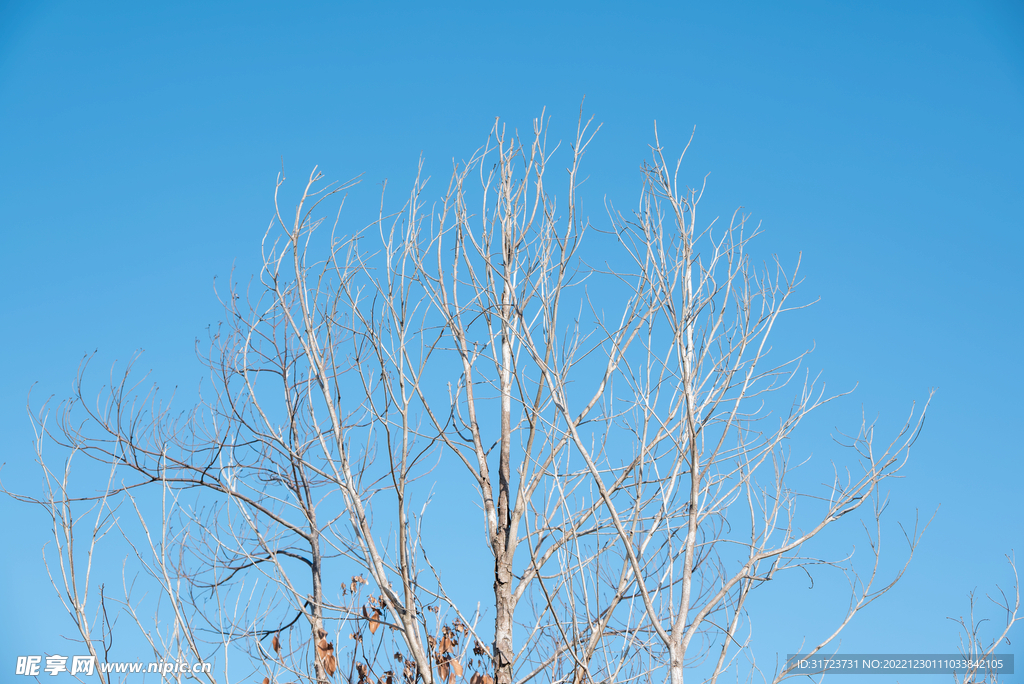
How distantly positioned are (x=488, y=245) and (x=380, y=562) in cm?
150

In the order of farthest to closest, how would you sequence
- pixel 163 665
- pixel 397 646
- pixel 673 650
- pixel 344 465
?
pixel 397 646, pixel 163 665, pixel 344 465, pixel 673 650

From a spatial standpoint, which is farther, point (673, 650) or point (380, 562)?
point (380, 562)

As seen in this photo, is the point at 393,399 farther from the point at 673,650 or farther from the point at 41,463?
the point at 41,463

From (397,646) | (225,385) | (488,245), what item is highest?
(225,385)

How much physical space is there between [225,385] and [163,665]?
2556 millimetres

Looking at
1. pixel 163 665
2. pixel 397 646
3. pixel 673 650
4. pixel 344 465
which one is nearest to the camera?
pixel 673 650

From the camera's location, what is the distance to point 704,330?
10.0 ft

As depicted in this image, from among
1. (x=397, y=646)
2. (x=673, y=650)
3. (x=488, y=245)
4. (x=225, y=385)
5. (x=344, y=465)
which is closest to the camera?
(x=673, y=650)

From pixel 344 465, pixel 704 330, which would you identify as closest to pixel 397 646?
pixel 344 465

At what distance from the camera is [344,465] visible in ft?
9.04

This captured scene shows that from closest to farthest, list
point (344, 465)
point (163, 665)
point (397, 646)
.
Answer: point (344, 465) → point (163, 665) → point (397, 646)

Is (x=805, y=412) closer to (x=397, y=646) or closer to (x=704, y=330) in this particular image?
(x=704, y=330)

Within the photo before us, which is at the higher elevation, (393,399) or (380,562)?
(393,399)

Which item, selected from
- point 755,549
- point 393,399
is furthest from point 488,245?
point 755,549
